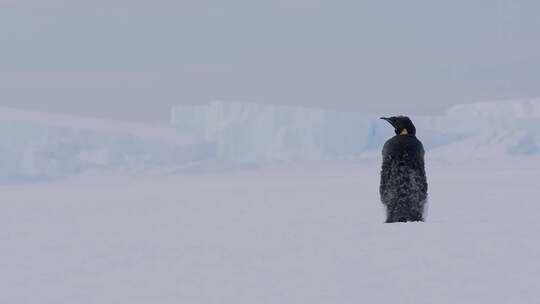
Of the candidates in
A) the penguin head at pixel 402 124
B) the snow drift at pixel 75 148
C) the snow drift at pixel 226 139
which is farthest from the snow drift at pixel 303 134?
the penguin head at pixel 402 124

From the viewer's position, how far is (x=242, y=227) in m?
6.16

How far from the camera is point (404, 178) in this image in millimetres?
5891

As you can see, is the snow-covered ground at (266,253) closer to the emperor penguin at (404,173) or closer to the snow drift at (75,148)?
the emperor penguin at (404,173)

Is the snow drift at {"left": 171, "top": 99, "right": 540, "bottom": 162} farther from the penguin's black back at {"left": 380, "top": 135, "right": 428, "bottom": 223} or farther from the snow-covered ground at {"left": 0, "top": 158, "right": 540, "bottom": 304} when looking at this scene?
the penguin's black back at {"left": 380, "top": 135, "right": 428, "bottom": 223}

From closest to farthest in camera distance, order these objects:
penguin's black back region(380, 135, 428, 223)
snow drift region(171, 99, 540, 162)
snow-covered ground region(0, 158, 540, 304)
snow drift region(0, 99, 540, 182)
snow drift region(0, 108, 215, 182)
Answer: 1. snow-covered ground region(0, 158, 540, 304)
2. penguin's black back region(380, 135, 428, 223)
3. snow drift region(0, 108, 215, 182)
4. snow drift region(0, 99, 540, 182)
5. snow drift region(171, 99, 540, 162)

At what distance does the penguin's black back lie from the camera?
19.1 feet

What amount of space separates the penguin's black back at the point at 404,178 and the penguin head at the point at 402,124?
0.06 metres

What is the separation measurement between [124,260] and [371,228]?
1514 mm

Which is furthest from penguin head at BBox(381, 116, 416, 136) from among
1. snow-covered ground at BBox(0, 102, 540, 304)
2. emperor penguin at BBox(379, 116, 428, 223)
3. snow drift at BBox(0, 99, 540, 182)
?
snow drift at BBox(0, 99, 540, 182)

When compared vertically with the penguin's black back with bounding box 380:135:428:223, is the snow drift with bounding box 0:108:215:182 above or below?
above

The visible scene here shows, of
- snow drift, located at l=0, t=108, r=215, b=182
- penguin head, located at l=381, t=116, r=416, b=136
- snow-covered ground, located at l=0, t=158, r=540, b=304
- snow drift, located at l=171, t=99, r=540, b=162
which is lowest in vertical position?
snow-covered ground, located at l=0, t=158, r=540, b=304

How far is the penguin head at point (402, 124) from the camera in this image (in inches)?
231

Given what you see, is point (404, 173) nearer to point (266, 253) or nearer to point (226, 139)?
point (266, 253)

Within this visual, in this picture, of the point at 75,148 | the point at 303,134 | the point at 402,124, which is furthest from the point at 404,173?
the point at 303,134
